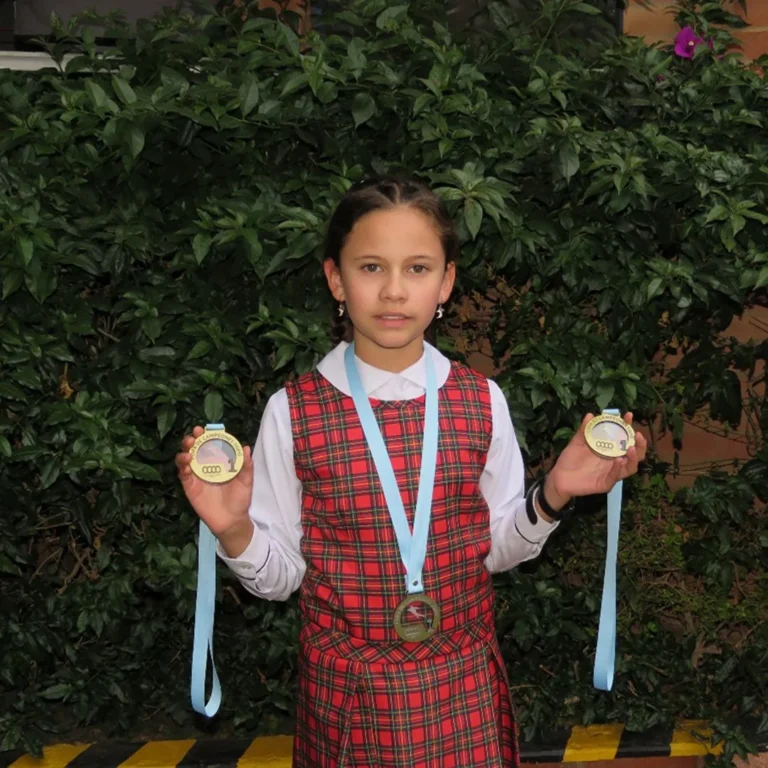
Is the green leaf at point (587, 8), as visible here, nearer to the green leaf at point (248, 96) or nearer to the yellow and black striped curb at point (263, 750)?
the green leaf at point (248, 96)

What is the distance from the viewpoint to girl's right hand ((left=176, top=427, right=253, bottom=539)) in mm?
2256

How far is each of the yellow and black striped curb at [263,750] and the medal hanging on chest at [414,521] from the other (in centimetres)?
156

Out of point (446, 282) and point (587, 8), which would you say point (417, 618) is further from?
point (587, 8)

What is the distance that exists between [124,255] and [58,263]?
7.1 inches

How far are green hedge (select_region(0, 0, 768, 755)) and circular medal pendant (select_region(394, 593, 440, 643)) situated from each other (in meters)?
1.06

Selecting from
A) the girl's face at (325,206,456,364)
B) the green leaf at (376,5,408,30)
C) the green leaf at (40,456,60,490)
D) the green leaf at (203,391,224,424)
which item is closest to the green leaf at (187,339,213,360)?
the green leaf at (203,391,224,424)

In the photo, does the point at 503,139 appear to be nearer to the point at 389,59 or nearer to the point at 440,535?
the point at 389,59

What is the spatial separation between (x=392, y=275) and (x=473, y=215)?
0.85 m

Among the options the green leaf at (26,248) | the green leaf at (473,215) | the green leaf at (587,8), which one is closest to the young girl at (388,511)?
the green leaf at (473,215)

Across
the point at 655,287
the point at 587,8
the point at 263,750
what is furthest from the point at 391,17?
the point at 263,750

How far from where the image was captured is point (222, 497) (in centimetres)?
228

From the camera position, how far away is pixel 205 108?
3447 mm

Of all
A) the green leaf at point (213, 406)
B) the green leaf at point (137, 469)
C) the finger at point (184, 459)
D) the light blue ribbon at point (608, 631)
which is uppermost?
the finger at point (184, 459)

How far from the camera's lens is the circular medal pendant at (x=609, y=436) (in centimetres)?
231
